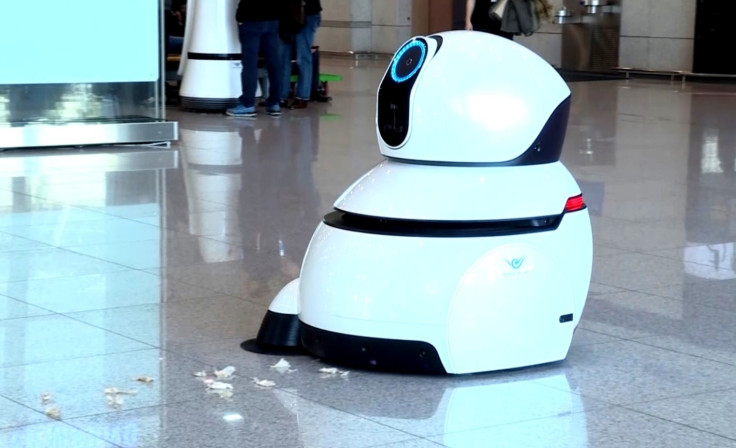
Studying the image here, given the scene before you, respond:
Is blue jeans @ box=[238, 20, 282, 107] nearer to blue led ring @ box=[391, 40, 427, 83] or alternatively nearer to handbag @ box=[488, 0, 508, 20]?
handbag @ box=[488, 0, 508, 20]

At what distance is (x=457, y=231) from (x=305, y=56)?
9366 millimetres

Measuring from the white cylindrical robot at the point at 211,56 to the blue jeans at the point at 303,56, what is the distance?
2.04ft

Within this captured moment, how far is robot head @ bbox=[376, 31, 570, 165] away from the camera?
3996 mm

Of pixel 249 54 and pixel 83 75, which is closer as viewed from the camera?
pixel 83 75

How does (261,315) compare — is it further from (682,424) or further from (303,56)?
(303,56)

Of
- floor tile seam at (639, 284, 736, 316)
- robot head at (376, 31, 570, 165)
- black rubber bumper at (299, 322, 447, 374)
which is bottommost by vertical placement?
floor tile seam at (639, 284, 736, 316)

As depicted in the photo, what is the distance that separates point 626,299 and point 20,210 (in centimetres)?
371

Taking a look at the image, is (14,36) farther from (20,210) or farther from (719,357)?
(719,357)

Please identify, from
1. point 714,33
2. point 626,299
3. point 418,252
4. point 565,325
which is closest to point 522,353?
point 565,325

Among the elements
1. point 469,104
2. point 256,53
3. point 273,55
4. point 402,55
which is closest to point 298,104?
point 273,55

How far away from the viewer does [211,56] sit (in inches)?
500

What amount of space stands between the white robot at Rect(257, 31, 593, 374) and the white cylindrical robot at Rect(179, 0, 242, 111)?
8776 millimetres

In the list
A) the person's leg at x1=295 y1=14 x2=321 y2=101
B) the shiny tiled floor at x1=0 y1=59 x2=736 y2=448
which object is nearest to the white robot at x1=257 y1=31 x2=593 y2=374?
the shiny tiled floor at x1=0 y1=59 x2=736 y2=448

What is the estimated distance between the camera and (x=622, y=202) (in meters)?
7.82
